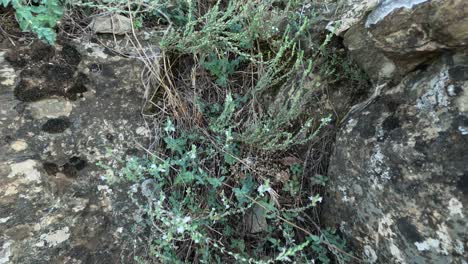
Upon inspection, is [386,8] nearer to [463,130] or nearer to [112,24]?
[463,130]

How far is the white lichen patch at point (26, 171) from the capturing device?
199 cm

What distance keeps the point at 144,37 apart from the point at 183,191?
1058 millimetres

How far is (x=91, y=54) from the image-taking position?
235cm

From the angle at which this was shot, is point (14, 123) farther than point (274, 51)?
No

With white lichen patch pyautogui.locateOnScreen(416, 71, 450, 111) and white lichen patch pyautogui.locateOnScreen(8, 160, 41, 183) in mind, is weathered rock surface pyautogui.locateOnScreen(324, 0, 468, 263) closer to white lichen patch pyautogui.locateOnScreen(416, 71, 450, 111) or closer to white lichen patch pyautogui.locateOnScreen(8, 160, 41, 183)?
white lichen patch pyautogui.locateOnScreen(416, 71, 450, 111)

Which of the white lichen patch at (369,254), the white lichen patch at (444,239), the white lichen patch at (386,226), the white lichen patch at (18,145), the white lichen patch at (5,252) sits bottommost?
the white lichen patch at (369,254)

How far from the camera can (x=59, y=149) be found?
212 cm

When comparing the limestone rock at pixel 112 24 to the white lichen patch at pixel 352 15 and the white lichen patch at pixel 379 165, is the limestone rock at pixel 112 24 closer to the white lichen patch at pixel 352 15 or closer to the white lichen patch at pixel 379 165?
the white lichen patch at pixel 352 15

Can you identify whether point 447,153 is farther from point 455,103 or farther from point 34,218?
point 34,218

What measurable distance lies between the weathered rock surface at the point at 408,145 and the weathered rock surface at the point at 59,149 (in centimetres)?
133

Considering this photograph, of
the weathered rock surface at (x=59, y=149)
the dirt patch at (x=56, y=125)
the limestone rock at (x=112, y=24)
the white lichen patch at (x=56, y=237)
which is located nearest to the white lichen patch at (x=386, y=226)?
the weathered rock surface at (x=59, y=149)

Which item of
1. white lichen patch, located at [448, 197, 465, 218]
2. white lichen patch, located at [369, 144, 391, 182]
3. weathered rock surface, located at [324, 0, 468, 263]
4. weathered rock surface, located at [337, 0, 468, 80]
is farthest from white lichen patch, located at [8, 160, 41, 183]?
white lichen patch, located at [448, 197, 465, 218]

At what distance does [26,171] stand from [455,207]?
6.93ft

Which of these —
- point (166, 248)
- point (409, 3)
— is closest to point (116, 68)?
point (166, 248)
